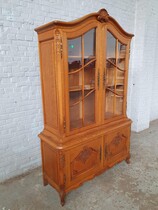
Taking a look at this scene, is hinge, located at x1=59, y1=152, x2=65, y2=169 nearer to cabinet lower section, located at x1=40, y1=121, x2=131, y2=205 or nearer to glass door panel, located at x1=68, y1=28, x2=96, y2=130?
cabinet lower section, located at x1=40, y1=121, x2=131, y2=205

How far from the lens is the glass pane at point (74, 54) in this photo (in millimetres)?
1553

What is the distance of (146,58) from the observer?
331 centimetres

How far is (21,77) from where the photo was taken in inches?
78.1

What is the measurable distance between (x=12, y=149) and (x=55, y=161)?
2.40 ft

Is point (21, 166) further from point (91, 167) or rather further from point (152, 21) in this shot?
point (152, 21)

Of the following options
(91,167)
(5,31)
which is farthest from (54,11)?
(91,167)

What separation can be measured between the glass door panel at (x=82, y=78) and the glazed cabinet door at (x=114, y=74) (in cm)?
17

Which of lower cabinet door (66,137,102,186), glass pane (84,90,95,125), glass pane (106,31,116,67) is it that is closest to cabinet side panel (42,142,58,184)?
lower cabinet door (66,137,102,186)

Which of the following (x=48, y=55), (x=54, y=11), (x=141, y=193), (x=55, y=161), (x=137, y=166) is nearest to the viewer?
(x=48, y=55)

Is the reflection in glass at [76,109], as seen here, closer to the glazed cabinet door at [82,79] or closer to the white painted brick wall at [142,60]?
the glazed cabinet door at [82,79]

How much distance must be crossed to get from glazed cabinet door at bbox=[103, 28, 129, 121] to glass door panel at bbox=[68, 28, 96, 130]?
166 millimetres

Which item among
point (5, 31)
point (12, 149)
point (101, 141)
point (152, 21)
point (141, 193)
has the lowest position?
point (141, 193)

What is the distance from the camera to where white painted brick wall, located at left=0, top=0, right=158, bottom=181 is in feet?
6.02

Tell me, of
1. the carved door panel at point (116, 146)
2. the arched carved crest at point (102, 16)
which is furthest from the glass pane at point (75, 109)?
the arched carved crest at point (102, 16)
